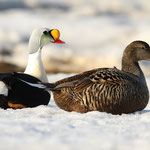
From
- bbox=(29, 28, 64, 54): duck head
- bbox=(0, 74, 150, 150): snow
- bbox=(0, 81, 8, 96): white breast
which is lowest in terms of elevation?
bbox=(0, 81, 8, 96): white breast

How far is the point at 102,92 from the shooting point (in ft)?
16.1

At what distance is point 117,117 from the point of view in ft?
15.5

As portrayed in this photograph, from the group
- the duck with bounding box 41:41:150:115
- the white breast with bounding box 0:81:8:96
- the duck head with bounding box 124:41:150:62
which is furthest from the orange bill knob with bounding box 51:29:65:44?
the duck with bounding box 41:41:150:115

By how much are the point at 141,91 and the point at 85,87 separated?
74cm

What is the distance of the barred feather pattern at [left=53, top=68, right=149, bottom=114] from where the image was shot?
16.1 feet

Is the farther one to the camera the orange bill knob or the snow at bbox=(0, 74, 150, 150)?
the orange bill knob

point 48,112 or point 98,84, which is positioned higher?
point 98,84

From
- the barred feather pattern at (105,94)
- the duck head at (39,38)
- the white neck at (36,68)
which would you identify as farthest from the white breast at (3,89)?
the duck head at (39,38)

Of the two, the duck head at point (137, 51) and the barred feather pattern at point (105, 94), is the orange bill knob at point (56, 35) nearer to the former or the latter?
the duck head at point (137, 51)

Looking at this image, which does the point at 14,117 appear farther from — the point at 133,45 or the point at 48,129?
the point at 133,45

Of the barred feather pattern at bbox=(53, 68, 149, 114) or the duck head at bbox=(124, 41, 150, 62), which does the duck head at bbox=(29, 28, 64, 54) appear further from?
the barred feather pattern at bbox=(53, 68, 149, 114)

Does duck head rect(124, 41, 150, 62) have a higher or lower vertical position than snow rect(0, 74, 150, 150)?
higher

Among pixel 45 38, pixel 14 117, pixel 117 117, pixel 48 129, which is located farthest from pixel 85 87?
pixel 45 38

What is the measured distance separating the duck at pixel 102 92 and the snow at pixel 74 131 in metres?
0.15
